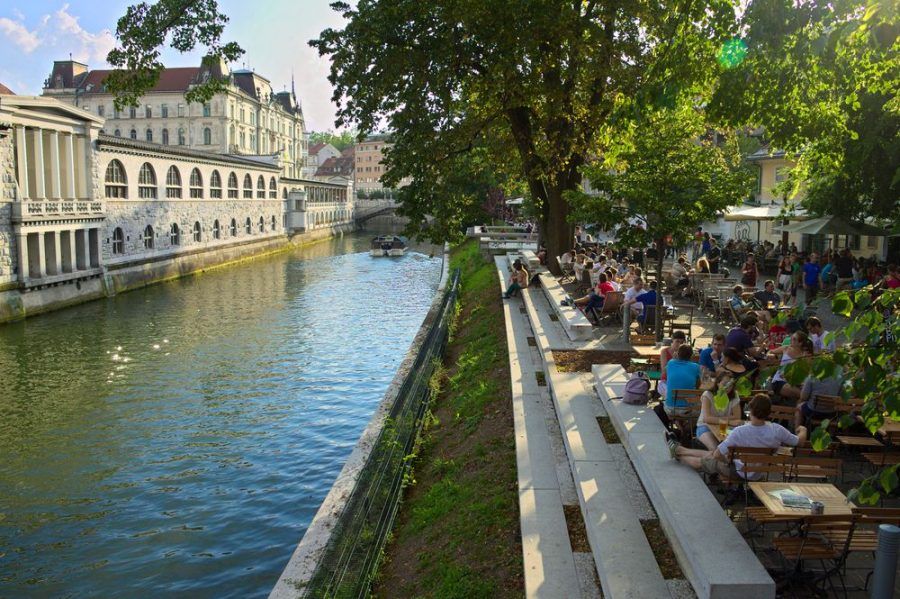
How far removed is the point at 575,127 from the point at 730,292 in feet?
22.2

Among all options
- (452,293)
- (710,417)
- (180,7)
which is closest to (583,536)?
(710,417)

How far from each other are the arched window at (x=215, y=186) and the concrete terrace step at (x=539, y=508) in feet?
178

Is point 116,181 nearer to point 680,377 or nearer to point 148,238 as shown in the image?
point 148,238

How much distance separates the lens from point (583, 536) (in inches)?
319

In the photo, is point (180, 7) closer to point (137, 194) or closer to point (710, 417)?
point (710, 417)

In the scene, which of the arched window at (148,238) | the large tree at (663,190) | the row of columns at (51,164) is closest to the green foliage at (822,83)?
the large tree at (663,190)

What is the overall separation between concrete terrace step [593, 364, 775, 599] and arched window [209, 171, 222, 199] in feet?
191

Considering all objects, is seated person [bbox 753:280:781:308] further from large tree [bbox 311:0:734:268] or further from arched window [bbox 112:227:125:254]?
arched window [bbox 112:227:125:254]

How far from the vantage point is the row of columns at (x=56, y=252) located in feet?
115

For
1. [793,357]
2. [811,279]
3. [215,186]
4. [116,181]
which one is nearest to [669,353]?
[793,357]

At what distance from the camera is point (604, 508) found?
8.16 metres

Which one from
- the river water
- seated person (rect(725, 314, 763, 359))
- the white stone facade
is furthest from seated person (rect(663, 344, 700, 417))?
the white stone facade

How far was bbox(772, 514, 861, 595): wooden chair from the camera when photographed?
6.31 m

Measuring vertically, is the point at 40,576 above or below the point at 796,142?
below
